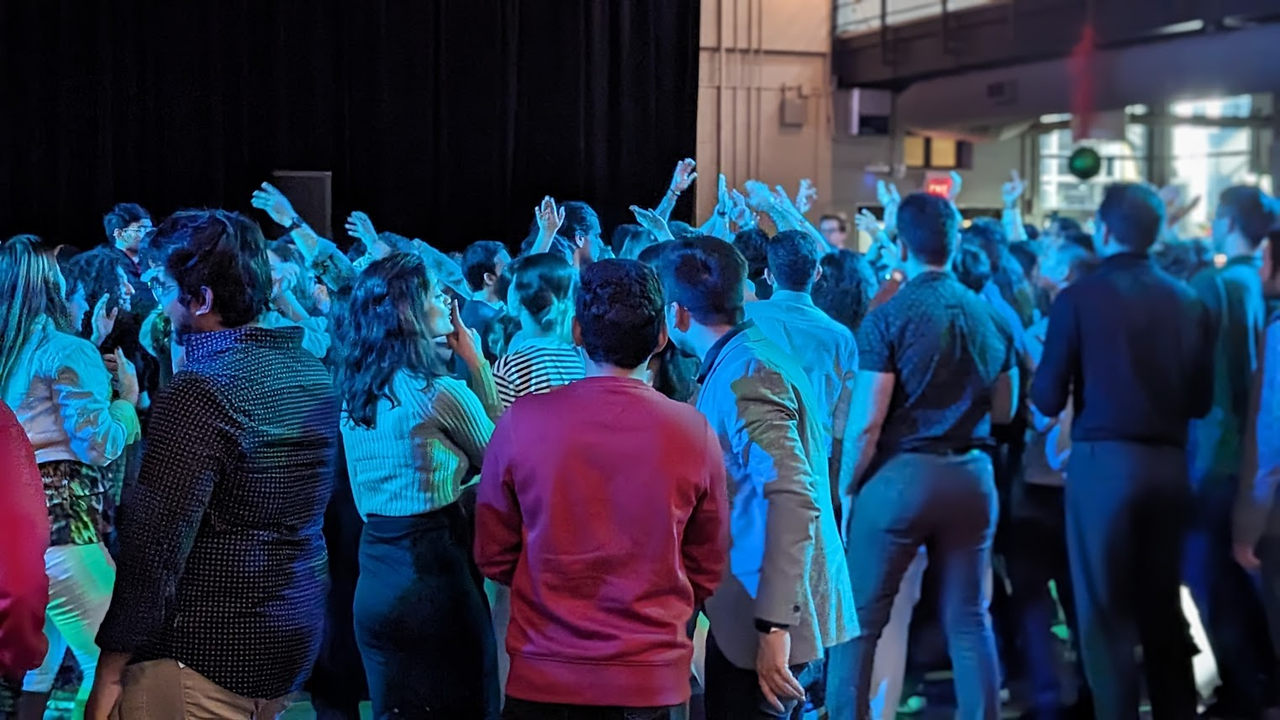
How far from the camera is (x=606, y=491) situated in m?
2.01

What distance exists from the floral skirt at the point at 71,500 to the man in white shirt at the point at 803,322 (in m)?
1.69

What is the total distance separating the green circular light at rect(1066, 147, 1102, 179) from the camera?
358 centimetres

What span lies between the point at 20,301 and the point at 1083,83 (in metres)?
3.03

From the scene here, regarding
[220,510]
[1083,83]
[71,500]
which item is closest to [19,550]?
[220,510]

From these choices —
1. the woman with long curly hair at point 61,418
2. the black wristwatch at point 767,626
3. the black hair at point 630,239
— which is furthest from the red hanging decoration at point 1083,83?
the woman with long curly hair at point 61,418

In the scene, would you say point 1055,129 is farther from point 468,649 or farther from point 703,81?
point 468,649

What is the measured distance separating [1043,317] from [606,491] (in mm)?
2440

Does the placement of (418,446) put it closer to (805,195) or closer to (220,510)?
(220,510)

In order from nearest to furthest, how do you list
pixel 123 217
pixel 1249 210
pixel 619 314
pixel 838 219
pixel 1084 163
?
pixel 619 314, pixel 1249 210, pixel 1084 163, pixel 123 217, pixel 838 219

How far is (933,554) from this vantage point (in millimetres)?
3352

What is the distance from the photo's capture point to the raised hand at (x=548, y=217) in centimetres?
418

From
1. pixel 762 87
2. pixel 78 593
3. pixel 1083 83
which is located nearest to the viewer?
pixel 78 593

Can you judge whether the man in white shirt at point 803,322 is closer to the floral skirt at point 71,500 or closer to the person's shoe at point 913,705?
the person's shoe at point 913,705

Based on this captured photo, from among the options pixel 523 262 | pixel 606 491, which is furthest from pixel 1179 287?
pixel 606 491
